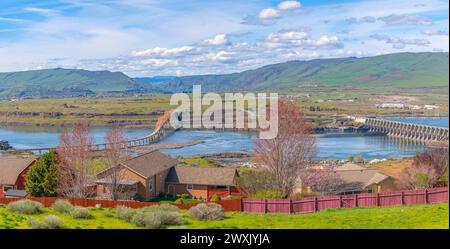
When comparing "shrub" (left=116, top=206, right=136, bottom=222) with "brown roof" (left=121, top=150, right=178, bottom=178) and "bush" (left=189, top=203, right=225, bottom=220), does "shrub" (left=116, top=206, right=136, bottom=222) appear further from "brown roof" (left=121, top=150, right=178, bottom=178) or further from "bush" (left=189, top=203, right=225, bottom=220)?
"brown roof" (left=121, top=150, right=178, bottom=178)

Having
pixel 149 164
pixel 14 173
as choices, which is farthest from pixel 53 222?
pixel 14 173

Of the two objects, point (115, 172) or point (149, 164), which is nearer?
point (115, 172)

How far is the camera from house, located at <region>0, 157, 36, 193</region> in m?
30.2

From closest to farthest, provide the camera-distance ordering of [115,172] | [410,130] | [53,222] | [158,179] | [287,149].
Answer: [53,222] → [287,149] → [115,172] → [158,179] → [410,130]

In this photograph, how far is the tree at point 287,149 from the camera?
967 inches

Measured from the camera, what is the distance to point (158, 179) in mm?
30312

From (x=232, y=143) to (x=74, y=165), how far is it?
53063 millimetres

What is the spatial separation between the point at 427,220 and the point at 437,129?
82.8m

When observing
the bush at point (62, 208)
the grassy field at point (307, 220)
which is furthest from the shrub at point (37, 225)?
the bush at point (62, 208)

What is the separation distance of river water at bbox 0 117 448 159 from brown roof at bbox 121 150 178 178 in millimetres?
27248

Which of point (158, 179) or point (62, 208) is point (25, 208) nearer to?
point (62, 208)
